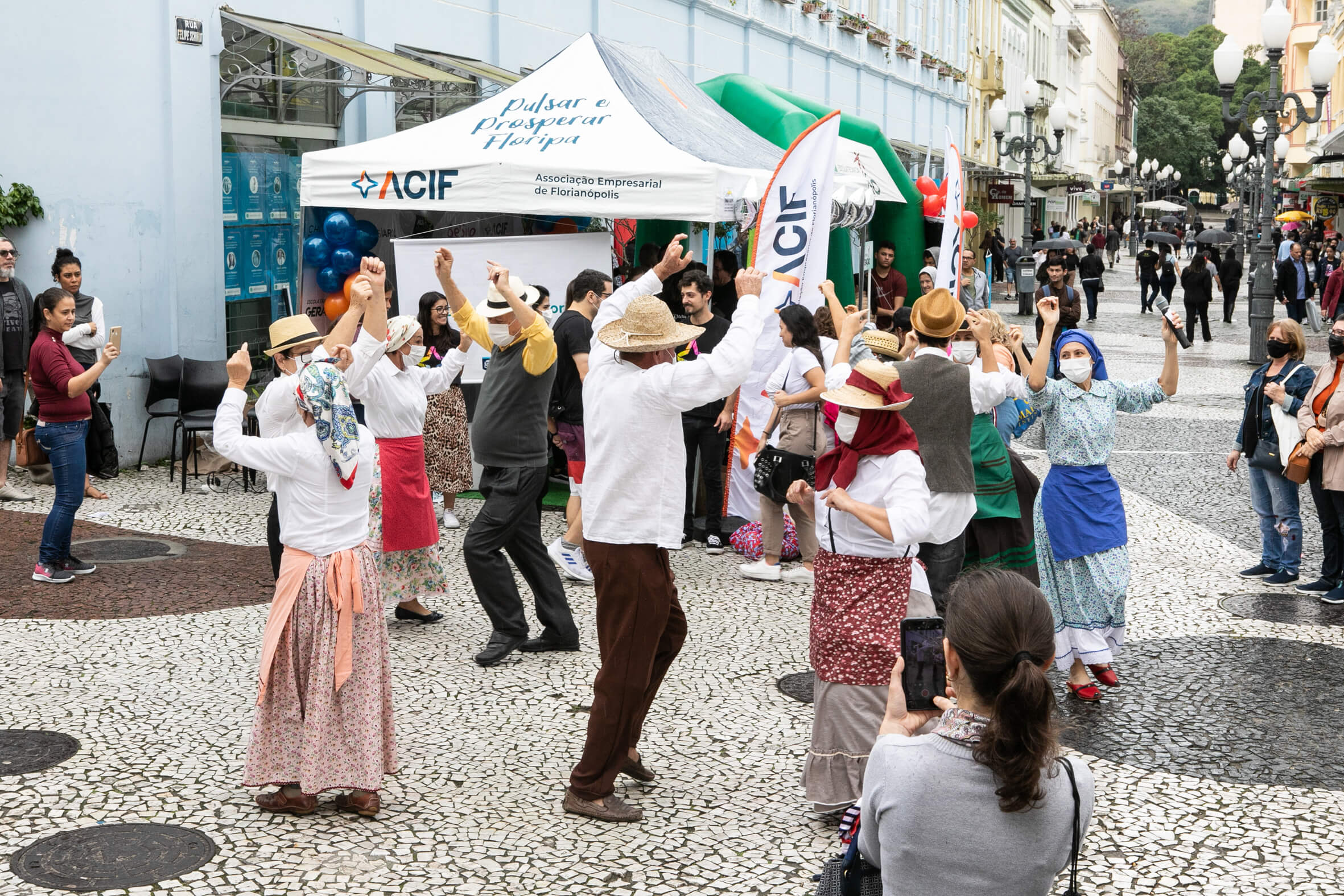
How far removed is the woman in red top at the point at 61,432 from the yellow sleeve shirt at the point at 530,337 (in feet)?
7.94

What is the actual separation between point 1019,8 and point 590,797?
54684 mm

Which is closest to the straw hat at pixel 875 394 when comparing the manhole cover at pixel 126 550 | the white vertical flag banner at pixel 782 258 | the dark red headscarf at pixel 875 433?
the dark red headscarf at pixel 875 433

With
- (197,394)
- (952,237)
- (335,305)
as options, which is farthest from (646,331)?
(197,394)

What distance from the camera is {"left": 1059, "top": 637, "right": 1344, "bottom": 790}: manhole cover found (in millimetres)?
5746

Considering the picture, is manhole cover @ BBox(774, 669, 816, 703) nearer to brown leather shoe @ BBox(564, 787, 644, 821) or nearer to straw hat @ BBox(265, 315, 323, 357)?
brown leather shoe @ BBox(564, 787, 644, 821)

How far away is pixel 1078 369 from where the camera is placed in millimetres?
6555

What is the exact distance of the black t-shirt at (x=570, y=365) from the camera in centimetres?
816

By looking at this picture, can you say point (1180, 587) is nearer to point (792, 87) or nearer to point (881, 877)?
point (881, 877)

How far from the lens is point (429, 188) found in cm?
1090

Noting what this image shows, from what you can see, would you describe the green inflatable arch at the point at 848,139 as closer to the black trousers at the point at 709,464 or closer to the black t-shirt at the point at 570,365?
the black trousers at the point at 709,464

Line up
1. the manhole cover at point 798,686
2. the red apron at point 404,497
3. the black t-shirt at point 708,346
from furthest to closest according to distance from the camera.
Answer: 1. the black t-shirt at point 708,346
2. the red apron at point 404,497
3. the manhole cover at point 798,686

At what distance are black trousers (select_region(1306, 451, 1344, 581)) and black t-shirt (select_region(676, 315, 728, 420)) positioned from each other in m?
3.64

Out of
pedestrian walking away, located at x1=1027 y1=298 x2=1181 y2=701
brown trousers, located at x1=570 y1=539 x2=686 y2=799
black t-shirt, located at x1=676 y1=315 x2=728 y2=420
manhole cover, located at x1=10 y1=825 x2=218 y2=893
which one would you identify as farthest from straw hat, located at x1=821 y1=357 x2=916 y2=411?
black t-shirt, located at x1=676 y1=315 x2=728 y2=420

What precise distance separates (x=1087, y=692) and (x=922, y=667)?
3726 mm
